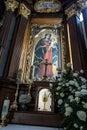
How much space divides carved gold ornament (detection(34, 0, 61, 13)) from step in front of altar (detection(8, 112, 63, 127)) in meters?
3.58

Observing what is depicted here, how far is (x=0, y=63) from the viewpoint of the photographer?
3660mm

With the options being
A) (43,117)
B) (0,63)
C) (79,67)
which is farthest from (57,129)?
(0,63)

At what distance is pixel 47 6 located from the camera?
5.20 metres

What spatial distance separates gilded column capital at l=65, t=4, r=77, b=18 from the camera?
15.3 feet

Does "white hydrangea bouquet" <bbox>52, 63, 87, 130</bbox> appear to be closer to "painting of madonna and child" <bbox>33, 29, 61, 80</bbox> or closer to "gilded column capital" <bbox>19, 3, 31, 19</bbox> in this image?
"painting of madonna and child" <bbox>33, 29, 61, 80</bbox>

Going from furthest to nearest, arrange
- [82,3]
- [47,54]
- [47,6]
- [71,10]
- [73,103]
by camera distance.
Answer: [47,6] → [71,10] → [82,3] → [47,54] → [73,103]

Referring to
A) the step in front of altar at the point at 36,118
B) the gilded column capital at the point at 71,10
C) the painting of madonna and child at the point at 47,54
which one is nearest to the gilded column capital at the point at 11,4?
the painting of madonna and child at the point at 47,54

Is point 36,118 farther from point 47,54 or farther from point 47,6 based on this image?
point 47,6

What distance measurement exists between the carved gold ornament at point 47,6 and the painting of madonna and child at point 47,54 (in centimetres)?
78

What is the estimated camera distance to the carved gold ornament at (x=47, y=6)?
5.13 meters

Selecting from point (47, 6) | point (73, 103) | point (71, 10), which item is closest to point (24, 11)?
point (47, 6)

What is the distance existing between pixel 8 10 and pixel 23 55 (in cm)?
136

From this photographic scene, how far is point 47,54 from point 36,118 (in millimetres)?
2166

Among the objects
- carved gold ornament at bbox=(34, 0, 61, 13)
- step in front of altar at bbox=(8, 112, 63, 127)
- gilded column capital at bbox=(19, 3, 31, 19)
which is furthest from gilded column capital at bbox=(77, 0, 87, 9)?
step in front of altar at bbox=(8, 112, 63, 127)
